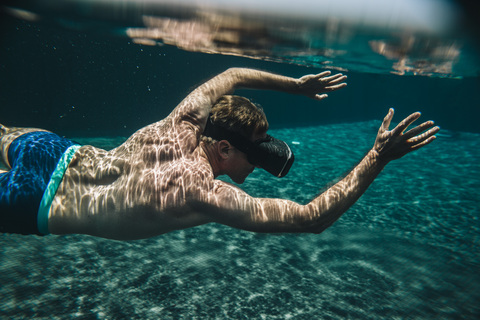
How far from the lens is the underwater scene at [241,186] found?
343cm

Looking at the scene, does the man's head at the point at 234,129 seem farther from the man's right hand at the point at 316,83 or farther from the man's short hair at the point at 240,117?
the man's right hand at the point at 316,83

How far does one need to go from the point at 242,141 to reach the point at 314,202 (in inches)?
30.2

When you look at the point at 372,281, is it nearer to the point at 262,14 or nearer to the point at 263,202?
the point at 263,202

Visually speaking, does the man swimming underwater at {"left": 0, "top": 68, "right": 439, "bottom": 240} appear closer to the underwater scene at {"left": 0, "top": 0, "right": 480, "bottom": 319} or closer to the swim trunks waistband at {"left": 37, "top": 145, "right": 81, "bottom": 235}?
the swim trunks waistband at {"left": 37, "top": 145, "right": 81, "bottom": 235}

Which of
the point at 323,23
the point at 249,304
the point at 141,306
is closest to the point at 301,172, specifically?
the point at 323,23

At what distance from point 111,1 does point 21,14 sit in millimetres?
4903

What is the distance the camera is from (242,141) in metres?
2.38

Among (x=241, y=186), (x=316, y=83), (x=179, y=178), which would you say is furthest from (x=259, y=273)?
(x=241, y=186)

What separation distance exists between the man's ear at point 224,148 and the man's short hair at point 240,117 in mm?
134

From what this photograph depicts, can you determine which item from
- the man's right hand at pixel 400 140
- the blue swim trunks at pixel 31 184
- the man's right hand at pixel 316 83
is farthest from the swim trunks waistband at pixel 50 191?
the man's right hand at pixel 400 140

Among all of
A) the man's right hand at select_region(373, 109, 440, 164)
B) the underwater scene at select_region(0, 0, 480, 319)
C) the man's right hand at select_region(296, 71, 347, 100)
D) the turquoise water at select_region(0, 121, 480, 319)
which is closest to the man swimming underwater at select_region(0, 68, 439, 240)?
the man's right hand at select_region(373, 109, 440, 164)

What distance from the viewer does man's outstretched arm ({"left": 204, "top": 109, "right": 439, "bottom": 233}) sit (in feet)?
6.70

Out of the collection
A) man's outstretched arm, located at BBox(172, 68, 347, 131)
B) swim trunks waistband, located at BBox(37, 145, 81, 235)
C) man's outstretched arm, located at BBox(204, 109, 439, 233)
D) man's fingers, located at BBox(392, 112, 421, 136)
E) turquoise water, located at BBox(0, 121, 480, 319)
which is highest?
man's outstretched arm, located at BBox(172, 68, 347, 131)

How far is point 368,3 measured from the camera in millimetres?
5277
